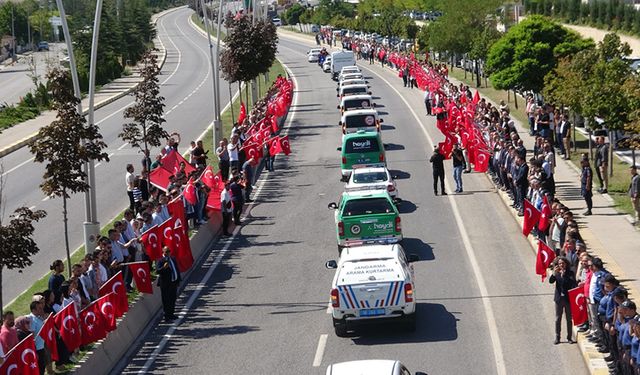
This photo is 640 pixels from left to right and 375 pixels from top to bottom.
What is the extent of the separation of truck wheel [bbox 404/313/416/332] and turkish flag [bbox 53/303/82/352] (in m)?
5.57

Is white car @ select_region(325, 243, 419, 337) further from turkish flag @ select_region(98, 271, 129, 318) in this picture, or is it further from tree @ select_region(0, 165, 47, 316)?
tree @ select_region(0, 165, 47, 316)

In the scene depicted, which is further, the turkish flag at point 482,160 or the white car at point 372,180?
the turkish flag at point 482,160

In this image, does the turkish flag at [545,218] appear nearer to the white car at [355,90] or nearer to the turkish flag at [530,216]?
the turkish flag at [530,216]

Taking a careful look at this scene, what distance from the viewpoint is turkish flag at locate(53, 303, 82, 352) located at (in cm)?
1956

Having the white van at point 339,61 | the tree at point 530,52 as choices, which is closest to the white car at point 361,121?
the tree at point 530,52

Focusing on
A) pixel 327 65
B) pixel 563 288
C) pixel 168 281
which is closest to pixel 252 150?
pixel 168 281

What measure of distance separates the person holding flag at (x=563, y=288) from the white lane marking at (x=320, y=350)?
13.0ft

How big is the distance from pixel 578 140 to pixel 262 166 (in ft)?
39.6

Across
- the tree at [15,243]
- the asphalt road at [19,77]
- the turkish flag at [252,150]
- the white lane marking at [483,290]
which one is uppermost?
the tree at [15,243]

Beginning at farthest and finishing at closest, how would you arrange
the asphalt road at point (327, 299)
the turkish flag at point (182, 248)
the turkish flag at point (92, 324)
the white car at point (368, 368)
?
the turkish flag at point (182, 248), the asphalt road at point (327, 299), the turkish flag at point (92, 324), the white car at point (368, 368)

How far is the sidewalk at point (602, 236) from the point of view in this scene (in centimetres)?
2030

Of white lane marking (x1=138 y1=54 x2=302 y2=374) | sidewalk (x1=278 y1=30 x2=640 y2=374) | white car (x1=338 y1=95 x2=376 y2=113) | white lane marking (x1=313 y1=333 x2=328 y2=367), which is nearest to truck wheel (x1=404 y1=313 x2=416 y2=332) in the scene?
white lane marking (x1=313 y1=333 x2=328 y2=367)

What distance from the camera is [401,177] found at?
40.6 m

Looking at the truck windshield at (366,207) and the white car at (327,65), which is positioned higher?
the truck windshield at (366,207)
